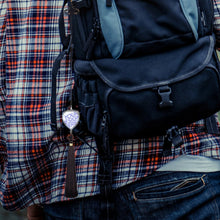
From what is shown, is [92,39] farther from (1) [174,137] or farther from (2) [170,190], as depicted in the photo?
(2) [170,190]

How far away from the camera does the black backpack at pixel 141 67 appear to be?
3.62 ft

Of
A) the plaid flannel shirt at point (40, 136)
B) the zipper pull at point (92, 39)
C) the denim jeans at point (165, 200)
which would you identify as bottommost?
the denim jeans at point (165, 200)

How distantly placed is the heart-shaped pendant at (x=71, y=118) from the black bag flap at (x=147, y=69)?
137 millimetres

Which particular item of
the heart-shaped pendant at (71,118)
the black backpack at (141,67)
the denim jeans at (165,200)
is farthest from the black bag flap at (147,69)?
the denim jeans at (165,200)

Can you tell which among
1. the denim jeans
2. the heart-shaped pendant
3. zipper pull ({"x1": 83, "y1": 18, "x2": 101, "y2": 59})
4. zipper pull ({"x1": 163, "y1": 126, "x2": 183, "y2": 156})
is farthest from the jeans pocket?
zipper pull ({"x1": 83, "y1": 18, "x2": 101, "y2": 59})

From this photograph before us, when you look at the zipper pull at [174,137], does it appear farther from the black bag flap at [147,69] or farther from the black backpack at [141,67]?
the black bag flap at [147,69]

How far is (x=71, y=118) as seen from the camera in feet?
3.92

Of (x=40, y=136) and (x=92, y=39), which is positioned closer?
(x=92, y=39)

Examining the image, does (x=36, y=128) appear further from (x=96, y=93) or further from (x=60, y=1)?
(x=60, y=1)

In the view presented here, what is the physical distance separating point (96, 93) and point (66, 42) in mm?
212

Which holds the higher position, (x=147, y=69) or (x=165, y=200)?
(x=147, y=69)

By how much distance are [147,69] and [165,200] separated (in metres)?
0.43

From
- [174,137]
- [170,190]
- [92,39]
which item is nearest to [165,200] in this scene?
[170,190]

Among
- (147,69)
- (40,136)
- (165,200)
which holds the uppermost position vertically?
(147,69)
